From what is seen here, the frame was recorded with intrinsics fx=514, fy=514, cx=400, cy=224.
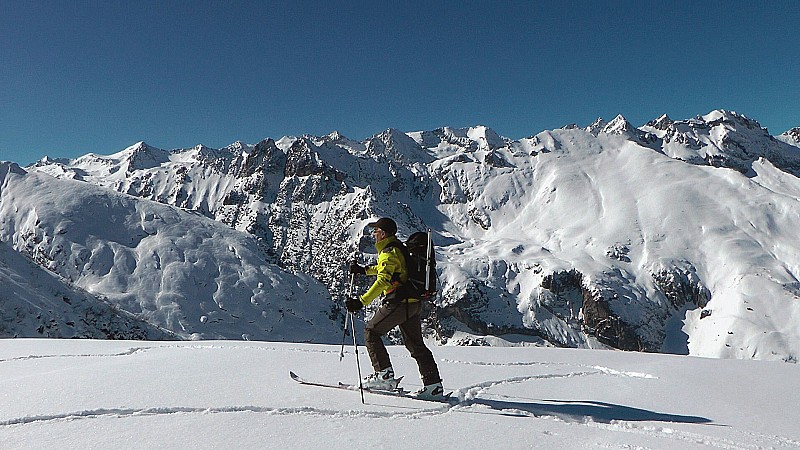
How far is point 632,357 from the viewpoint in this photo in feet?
42.2

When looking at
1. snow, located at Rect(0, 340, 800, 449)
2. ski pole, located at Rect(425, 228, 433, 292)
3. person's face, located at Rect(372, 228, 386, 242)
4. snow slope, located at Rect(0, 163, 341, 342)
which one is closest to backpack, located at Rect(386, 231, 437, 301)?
ski pole, located at Rect(425, 228, 433, 292)

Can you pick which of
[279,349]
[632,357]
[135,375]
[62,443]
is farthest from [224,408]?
[632,357]

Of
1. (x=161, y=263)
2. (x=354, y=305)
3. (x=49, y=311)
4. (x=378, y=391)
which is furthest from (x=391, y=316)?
(x=161, y=263)

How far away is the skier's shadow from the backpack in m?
1.75

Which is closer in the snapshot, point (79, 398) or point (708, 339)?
point (79, 398)

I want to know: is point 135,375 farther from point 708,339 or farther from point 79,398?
point 708,339

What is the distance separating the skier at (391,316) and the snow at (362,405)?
314mm

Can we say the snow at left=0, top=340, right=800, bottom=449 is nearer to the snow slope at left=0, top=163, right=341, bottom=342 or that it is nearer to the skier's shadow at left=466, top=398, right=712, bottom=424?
the skier's shadow at left=466, top=398, right=712, bottom=424

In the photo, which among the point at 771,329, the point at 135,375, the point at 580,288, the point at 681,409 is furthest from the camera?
the point at 580,288

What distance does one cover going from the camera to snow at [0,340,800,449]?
5391mm

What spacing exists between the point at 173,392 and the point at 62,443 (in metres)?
2.18

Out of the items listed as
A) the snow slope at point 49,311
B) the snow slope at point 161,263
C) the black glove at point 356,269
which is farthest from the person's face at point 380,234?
the snow slope at point 161,263

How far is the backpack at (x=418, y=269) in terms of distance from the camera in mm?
7492

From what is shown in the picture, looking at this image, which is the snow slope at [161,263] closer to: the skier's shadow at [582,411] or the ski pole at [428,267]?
the ski pole at [428,267]
